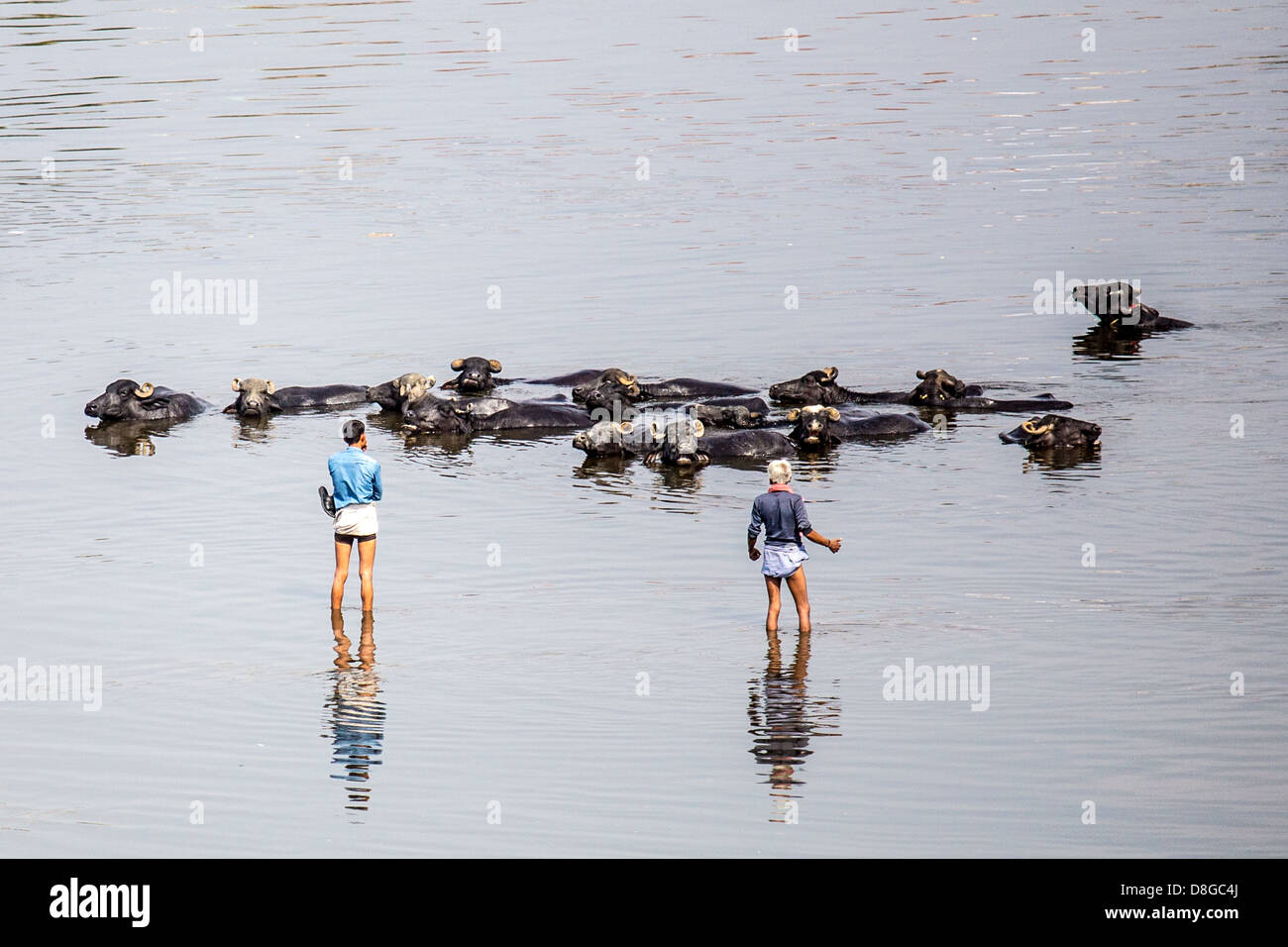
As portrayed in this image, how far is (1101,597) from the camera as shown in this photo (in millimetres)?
16422

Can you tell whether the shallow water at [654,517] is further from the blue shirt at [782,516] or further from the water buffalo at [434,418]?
the blue shirt at [782,516]

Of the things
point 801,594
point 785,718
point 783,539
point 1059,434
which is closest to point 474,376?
point 1059,434

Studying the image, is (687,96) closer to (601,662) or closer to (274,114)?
(274,114)

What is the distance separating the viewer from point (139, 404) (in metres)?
26.3

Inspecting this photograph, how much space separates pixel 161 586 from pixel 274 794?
6019mm

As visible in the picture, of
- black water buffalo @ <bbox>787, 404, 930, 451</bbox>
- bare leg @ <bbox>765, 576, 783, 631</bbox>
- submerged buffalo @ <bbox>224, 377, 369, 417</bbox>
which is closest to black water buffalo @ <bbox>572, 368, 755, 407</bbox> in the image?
black water buffalo @ <bbox>787, 404, 930, 451</bbox>

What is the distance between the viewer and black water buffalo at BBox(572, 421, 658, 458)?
23.0 m

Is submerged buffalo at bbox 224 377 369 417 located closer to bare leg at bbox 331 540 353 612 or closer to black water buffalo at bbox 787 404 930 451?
black water buffalo at bbox 787 404 930 451

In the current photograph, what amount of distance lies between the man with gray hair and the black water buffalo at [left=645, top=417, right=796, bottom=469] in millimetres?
6426

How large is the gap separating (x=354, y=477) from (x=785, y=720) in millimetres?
5448

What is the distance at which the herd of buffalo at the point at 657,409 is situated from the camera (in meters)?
22.7

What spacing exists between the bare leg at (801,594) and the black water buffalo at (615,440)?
720 centimetres

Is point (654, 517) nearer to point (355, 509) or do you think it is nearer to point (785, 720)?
point (355, 509)

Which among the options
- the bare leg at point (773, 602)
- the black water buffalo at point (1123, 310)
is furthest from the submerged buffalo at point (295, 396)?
the black water buffalo at point (1123, 310)
